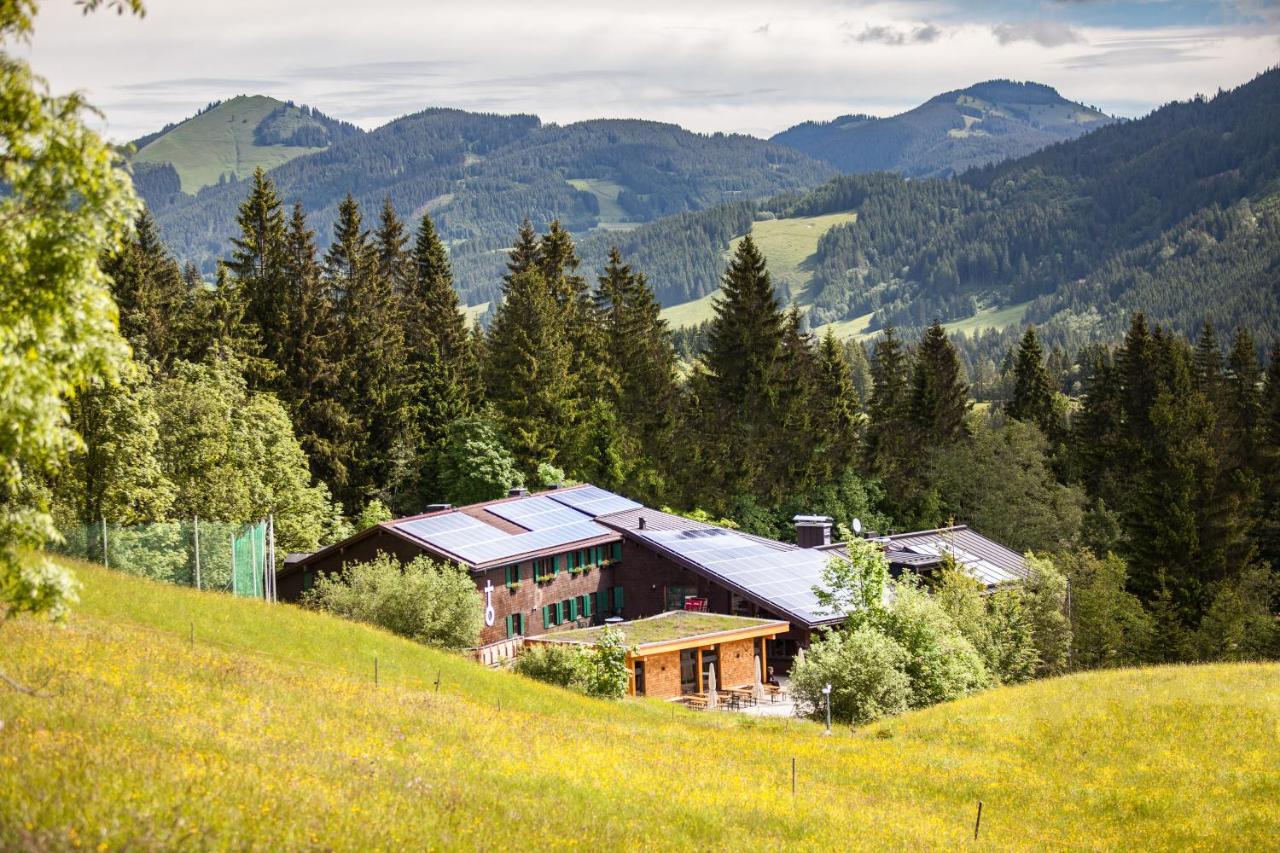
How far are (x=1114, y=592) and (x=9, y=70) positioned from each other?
232 ft

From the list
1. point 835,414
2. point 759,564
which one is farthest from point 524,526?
point 835,414

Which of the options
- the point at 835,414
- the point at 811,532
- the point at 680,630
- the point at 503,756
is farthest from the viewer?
the point at 835,414

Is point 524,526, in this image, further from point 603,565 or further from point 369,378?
point 369,378

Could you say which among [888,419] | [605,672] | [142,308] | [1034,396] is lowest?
[605,672]

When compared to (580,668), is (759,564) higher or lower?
lower

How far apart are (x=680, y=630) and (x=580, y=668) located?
16.5 metres

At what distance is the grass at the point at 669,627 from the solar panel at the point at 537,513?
871 centimetres

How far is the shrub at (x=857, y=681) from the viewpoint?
4581 cm

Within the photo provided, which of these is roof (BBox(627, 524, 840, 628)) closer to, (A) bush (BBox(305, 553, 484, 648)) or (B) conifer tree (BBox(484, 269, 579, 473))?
(B) conifer tree (BBox(484, 269, 579, 473))

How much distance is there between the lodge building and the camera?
62.7m

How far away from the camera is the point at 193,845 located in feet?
47.3

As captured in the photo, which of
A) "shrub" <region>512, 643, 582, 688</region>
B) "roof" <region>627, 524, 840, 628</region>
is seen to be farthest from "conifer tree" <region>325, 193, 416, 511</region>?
"shrub" <region>512, 643, 582, 688</region>

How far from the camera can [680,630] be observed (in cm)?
6047

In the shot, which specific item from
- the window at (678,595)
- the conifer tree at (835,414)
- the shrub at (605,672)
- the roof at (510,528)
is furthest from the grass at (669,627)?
the conifer tree at (835,414)
